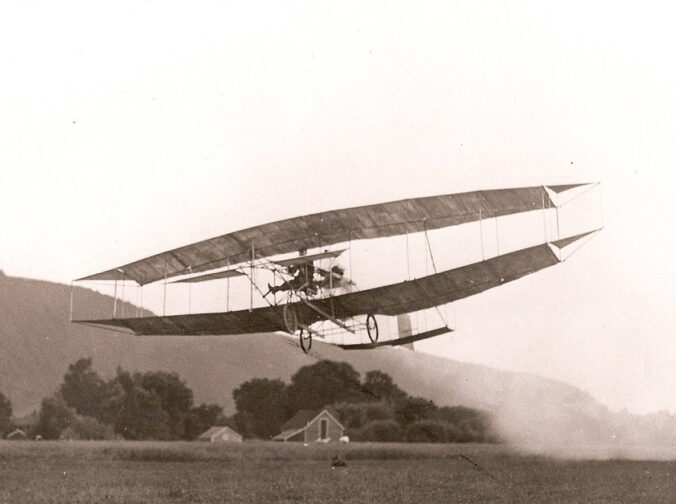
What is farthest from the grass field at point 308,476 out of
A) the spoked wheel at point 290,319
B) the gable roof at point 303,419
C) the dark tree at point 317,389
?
the dark tree at point 317,389

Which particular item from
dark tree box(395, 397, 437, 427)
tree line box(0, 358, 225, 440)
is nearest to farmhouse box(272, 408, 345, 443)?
dark tree box(395, 397, 437, 427)

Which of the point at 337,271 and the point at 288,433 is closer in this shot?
the point at 337,271

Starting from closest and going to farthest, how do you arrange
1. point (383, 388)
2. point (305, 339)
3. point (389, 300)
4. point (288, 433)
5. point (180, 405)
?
point (389, 300) → point (305, 339) → point (288, 433) → point (383, 388) → point (180, 405)

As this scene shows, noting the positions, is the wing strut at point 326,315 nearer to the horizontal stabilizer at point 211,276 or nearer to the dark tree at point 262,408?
the horizontal stabilizer at point 211,276

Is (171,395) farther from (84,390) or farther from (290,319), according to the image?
(290,319)

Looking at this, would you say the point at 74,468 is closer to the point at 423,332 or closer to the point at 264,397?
the point at 423,332

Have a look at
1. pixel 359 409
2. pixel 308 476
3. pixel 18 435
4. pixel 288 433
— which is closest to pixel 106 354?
pixel 18 435

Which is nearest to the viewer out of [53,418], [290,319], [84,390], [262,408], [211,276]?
[290,319]
